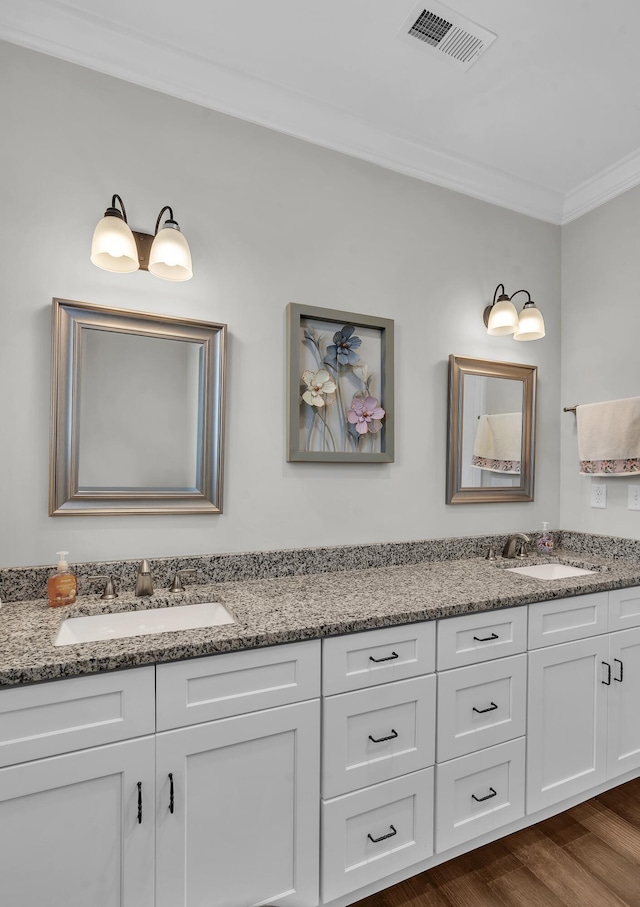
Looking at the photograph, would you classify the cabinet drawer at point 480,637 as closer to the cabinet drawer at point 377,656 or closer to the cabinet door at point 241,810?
the cabinet drawer at point 377,656

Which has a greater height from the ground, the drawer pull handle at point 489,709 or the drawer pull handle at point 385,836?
the drawer pull handle at point 489,709

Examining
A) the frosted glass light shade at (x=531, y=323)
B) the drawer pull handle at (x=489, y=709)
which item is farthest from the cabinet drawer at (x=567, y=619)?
the frosted glass light shade at (x=531, y=323)

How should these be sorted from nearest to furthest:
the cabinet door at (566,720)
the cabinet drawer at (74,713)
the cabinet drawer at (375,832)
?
1. the cabinet drawer at (74,713)
2. the cabinet drawer at (375,832)
3. the cabinet door at (566,720)

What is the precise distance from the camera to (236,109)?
191 cm

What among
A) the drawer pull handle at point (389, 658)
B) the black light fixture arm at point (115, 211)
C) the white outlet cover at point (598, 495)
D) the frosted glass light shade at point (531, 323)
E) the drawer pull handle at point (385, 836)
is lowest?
the drawer pull handle at point (385, 836)

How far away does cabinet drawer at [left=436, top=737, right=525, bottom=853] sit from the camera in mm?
1581

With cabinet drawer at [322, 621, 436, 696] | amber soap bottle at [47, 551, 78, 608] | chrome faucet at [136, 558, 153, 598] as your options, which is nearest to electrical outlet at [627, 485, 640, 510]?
cabinet drawer at [322, 621, 436, 696]

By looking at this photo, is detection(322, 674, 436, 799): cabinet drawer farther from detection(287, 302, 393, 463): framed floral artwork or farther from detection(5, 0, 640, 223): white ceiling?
detection(5, 0, 640, 223): white ceiling

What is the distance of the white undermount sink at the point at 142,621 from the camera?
1.44 metres

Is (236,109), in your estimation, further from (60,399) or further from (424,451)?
(424,451)

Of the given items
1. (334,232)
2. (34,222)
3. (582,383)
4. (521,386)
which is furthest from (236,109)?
(582,383)

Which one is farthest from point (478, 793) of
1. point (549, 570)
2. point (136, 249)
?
point (136, 249)

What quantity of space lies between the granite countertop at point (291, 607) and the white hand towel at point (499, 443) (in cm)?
47

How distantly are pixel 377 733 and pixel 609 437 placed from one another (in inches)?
66.8
